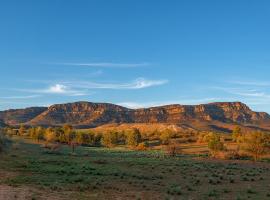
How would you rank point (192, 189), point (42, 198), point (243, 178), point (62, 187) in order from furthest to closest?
point (243, 178) < point (192, 189) < point (62, 187) < point (42, 198)

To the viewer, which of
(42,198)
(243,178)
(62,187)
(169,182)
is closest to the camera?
(42,198)

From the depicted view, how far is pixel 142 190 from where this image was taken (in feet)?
95.7

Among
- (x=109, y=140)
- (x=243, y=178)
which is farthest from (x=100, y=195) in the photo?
(x=109, y=140)

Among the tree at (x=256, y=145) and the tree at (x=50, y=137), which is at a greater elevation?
the tree at (x=50, y=137)

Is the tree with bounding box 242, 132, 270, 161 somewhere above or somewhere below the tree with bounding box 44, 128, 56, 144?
below

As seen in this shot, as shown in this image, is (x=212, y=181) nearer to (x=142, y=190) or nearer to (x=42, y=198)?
(x=142, y=190)

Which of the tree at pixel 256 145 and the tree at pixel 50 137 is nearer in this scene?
the tree at pixel 256 145

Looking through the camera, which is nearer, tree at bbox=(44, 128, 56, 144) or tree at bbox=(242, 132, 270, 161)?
tree at bbox=(242, 132, 270, 161)

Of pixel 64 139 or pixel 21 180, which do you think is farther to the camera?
pixel 64 139

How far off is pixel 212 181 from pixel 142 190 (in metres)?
8.68

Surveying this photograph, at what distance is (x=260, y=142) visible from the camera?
253ft

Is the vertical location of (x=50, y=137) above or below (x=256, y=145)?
above

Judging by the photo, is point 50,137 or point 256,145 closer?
point 256,145

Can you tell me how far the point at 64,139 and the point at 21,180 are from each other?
97.6 meters
